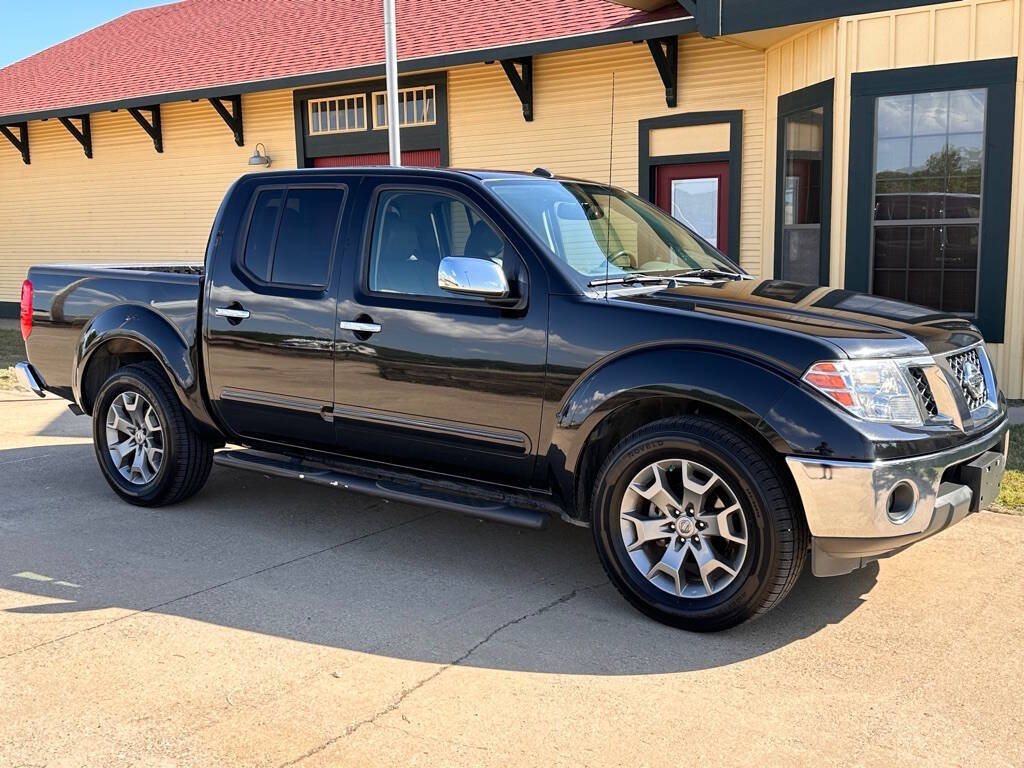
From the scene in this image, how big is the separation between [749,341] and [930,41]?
6625mm

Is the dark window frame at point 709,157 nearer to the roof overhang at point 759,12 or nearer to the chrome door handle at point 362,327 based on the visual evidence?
the roof overhang at point 759,12

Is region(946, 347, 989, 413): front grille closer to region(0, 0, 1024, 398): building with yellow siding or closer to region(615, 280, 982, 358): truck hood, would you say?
region(615, 280, 982, 358): truck hood

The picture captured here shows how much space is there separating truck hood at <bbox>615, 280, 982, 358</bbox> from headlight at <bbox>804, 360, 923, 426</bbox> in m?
0.06

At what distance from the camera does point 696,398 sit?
4.14 metres

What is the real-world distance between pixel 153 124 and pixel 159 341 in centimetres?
1303

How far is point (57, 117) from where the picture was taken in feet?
59.6

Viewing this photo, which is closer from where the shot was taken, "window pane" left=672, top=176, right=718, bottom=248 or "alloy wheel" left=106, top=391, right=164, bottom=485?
"alloy wheel" left=106, top=391, right=164, bottom=485

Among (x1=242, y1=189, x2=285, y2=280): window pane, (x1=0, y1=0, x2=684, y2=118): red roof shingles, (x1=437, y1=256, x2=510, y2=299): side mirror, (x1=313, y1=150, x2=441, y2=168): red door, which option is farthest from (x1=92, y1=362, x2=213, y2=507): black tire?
(x1=313, y1=150, x2=441, y2=168): red door

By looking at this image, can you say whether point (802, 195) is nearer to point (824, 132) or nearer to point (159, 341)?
point (824, 132)

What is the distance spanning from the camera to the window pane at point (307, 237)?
534 cm

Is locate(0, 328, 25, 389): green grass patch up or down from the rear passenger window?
down

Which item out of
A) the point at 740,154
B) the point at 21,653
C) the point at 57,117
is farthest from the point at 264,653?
the point at 57,117

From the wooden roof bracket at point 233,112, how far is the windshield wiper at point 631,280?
12.9m

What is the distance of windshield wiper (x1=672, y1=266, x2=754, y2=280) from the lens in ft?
17.2
